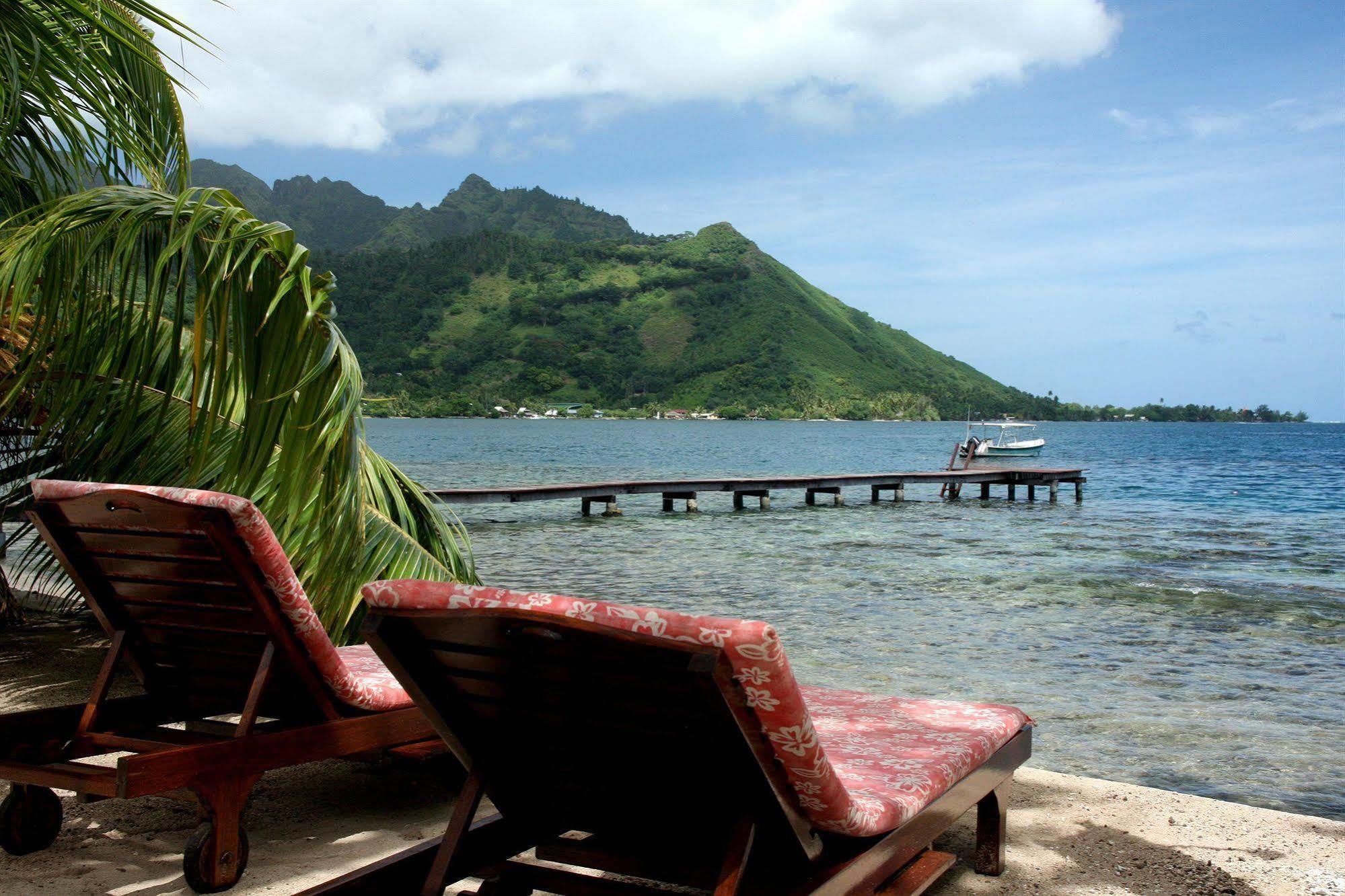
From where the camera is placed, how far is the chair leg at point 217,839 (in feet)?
9.06

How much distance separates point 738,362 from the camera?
13700 cm

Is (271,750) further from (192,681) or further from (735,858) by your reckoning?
(735,858)

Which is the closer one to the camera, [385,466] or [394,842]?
[394,842]

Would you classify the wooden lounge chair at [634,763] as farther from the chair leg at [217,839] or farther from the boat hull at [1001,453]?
the boat hull at [1001,453]

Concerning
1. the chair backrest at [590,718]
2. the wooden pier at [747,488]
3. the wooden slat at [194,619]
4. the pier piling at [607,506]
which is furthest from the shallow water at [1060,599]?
the wooden slat at [194,619]

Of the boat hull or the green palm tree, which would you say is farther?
the boat hull

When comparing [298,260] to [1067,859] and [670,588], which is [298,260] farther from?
[670,588]

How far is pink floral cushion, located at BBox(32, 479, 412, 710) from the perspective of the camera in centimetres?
271

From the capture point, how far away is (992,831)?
3.11 metres

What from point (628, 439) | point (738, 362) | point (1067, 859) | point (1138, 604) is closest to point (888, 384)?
point (738, 362)

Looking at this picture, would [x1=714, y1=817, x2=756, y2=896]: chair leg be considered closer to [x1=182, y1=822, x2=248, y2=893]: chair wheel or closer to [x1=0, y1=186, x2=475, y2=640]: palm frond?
[x1=182, y1=822, x2=248, y2=893]: chair wheel

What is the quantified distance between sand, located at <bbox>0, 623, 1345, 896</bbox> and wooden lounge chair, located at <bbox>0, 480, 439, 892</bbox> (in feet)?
0.71

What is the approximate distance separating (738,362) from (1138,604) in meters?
126

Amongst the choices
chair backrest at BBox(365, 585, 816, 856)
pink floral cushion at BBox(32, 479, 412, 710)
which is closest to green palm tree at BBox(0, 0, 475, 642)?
Result: pink floral cushion at BBox(32, 479, 412, 710)
